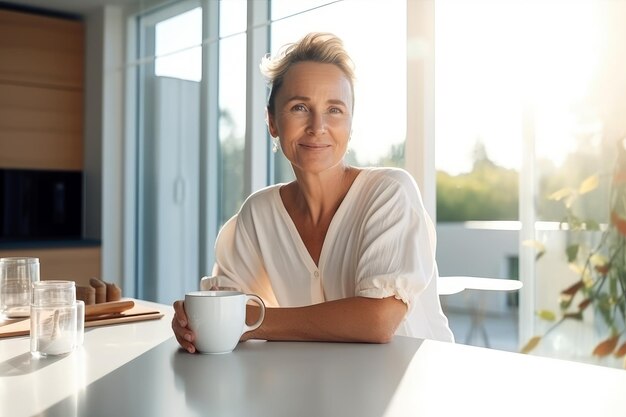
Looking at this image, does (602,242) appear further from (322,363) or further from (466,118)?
(322,363)

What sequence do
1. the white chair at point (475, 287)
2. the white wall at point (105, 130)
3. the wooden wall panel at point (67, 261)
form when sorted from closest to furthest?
the white chair at point (475, 287), the wooden wall panel at point (67, 261), the white wall at point (105, 130)

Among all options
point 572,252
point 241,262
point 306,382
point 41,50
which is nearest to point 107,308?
point 241,262

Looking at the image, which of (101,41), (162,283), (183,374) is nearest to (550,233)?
(183,374)

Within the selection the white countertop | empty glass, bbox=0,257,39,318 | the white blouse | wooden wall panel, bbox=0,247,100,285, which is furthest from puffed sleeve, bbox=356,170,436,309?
wooden wall panel, bbox=0,247,100,285

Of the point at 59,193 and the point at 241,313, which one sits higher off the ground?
the point at 59,193

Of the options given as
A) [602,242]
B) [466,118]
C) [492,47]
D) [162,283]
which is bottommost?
[162,283]

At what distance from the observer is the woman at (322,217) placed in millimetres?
1482

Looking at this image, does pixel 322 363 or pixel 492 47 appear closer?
pixel 322 363

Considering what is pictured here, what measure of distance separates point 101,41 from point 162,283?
5.50 feet

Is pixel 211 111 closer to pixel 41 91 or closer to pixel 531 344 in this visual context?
pixel 41 91

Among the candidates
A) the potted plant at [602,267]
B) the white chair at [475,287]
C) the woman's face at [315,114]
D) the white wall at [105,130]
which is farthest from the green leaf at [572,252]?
the white wall at [105,130]

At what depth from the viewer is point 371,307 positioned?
4.19 feet

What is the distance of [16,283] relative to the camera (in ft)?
5.02

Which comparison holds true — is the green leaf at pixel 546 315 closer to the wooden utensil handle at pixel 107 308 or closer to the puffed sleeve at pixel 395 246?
the puffed sleeve at pixel 395 246
